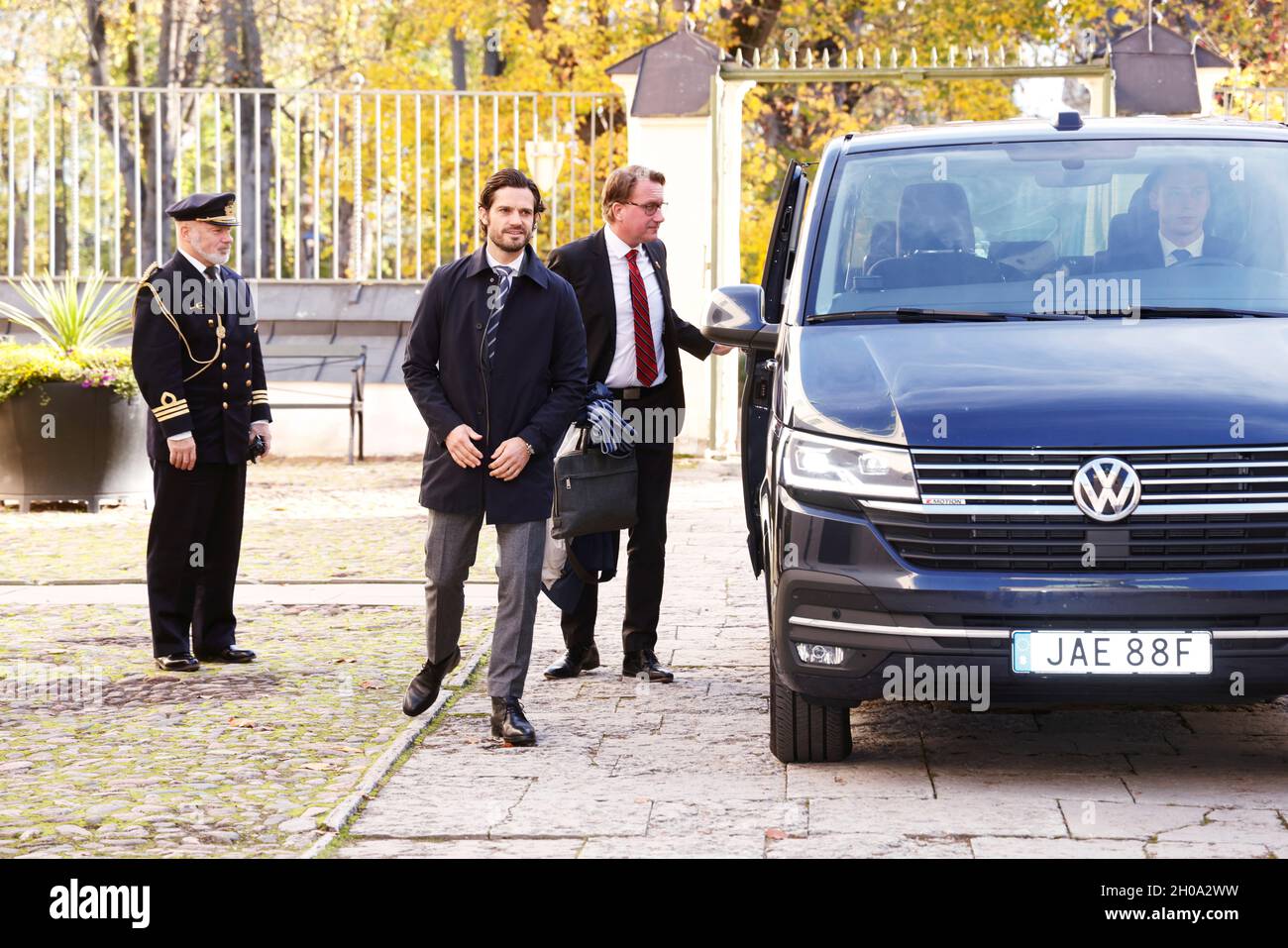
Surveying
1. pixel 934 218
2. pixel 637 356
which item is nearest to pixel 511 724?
pixel 637 356

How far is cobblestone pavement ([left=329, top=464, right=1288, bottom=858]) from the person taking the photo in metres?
4.99

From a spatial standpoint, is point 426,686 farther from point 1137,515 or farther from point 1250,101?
point 1250,101

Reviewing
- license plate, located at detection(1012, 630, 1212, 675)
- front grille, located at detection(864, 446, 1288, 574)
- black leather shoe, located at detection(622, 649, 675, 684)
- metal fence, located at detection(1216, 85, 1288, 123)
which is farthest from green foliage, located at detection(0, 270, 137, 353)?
license plate, located at detection(1012, 630, 1212, 675)

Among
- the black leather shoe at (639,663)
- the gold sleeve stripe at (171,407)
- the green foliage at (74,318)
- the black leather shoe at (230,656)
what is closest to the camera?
the black leather shoe at (639,663)

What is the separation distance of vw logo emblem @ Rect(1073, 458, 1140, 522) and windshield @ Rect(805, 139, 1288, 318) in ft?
2.91

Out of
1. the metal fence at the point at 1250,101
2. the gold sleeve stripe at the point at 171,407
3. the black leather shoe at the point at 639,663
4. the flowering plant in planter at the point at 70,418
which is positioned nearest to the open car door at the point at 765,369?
the black leather shoe at the point at 639,663

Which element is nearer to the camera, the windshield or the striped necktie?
the windshield

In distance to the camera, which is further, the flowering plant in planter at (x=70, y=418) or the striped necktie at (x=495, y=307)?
the flowering plant in planter at (x=70, y=418)

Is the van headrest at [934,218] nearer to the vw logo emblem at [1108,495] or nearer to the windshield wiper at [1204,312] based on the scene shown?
the windshield wiper at [1204,312]

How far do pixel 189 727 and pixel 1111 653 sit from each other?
10.6ft

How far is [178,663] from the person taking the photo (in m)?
7.73

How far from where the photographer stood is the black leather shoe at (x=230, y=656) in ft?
26.1

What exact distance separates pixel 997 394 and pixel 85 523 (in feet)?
28.2

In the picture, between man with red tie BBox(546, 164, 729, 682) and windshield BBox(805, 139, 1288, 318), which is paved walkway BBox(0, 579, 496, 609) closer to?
man with red tie BBox(546, 164, 729, 682)
